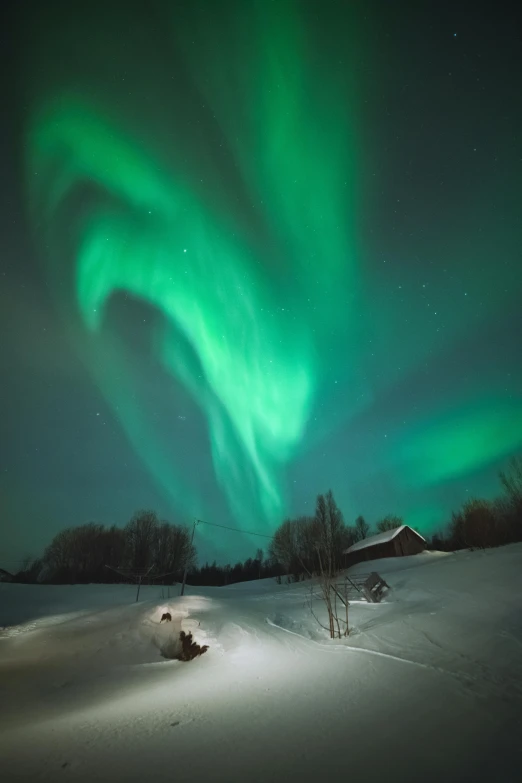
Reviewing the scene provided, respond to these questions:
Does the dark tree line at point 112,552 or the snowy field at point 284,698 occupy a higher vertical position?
the dark tree line at point 112,552

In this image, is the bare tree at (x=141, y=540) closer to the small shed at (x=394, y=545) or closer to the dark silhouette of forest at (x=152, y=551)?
the dark silhouette of forest at (x=152, y=551)

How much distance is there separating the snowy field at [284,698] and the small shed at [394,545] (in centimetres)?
3016

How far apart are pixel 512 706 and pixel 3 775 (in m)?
6.78

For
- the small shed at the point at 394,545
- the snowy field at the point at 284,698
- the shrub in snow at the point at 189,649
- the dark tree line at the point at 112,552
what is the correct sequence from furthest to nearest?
the dark tree line at the point at 112,552 → the small shed at the point at 394,545 → the shrub in snow at the point at 189,649 → the snowy field at the point at 284,698

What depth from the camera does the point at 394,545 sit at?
41031 mm

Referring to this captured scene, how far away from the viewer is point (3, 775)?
3.48 metres

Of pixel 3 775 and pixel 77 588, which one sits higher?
pixel 77 588

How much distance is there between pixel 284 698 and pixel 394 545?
137ft

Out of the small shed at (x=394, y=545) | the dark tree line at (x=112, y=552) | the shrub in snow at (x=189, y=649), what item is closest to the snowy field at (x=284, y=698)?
the shrub in snow at (x=189, y=649)

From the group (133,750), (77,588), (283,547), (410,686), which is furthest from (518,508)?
(77,588)

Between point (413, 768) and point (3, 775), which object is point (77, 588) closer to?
point (3, 775)

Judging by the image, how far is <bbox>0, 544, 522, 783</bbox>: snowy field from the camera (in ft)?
11.5

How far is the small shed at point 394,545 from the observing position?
40969 millimetres

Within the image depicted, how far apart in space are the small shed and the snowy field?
30.2 metres
